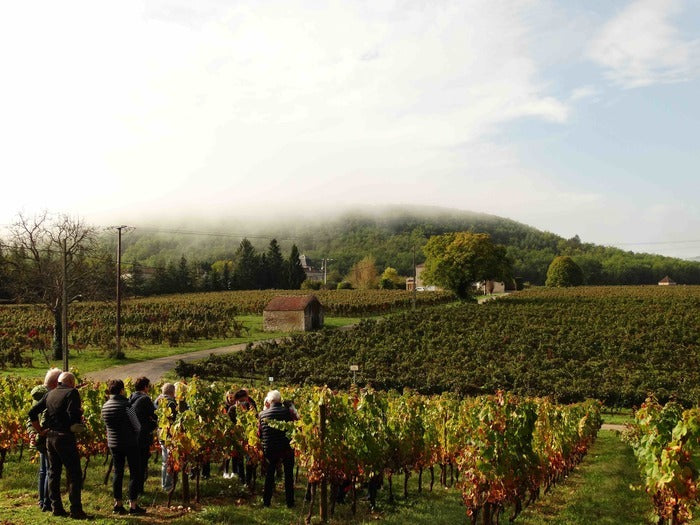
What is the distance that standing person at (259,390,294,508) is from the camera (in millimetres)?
9570

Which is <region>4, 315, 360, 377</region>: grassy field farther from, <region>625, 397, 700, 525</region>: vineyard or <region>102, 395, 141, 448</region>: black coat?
<region>625, 397, 700, 525</region>: vineyard

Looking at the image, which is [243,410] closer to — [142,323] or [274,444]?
[274,444]

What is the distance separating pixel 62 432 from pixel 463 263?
68620 mm

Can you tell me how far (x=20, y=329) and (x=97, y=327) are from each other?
564 centimetres

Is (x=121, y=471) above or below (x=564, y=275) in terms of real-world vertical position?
below

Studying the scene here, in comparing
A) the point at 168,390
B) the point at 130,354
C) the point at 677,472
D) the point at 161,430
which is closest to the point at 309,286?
the point at 130,354

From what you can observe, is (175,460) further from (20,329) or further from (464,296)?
(464,296)

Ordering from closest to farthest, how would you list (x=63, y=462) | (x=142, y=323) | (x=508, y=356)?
(x=63, y=462) < (x=508, y=356) < (x=142, y=323)

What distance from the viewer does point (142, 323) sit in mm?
52812

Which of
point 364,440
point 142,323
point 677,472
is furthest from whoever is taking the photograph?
point 142,323

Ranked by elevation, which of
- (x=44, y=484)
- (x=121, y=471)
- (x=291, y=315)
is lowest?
(x=291, y=315)

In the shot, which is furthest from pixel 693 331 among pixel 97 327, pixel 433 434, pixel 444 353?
pixel 97 327

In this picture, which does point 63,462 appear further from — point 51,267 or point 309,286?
point 309,286

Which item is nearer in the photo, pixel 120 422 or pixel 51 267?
pixel 120 422
